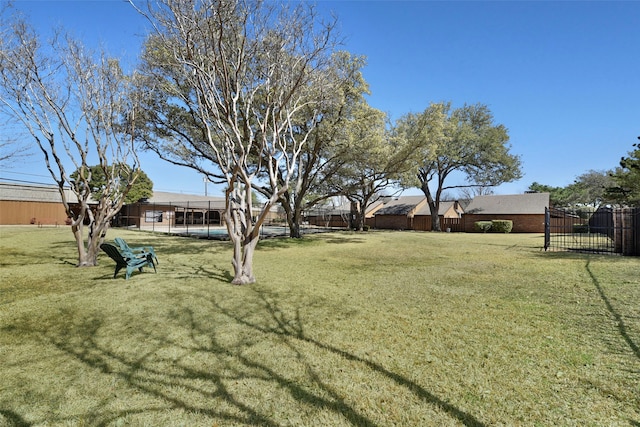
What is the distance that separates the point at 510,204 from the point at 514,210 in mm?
1279

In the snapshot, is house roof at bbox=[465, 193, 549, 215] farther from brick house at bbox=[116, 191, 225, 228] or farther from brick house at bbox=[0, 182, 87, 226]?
brick house at bbox=[0, 182, 87, 226]

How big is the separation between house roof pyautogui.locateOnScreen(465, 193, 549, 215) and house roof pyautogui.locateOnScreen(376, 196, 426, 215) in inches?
230

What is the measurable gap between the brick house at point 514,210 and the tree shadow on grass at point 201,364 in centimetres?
3182

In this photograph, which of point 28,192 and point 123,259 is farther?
point 28,192

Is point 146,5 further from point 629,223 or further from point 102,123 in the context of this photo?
point 629,223

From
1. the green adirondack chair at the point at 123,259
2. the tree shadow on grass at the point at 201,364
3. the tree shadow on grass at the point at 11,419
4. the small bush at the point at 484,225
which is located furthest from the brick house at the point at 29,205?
the small bush at the point at 484,225

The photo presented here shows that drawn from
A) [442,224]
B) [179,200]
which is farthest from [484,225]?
[179,200]

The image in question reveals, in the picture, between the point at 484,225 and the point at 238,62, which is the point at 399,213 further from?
the point at 238,62

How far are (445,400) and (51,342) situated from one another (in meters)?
4.24

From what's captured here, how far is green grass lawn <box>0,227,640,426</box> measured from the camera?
2.31 meters

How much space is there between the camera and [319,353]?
128 inches

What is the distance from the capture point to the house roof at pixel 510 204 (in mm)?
29609

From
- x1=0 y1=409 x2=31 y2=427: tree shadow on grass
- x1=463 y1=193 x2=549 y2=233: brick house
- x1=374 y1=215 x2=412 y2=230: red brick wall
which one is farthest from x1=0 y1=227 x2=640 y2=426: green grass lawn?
x1=374 y1=215 x2=412 y2=230: red brick wall

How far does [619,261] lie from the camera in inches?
360
